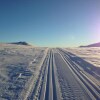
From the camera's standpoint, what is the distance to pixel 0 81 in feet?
48.4

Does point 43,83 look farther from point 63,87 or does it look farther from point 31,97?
point 31,97

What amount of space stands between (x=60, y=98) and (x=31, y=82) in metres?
4.32

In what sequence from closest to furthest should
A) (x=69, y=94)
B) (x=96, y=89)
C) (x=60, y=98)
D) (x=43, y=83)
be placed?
(x=60, y=98)
(x=69, y=94)
(x=96, y=89)
(x=43, y=83)

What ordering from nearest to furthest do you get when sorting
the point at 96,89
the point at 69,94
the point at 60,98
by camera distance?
1. the point at 60,98
2. the point at 69,94
3. the point at 96,89

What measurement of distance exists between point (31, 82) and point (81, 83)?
337 cm

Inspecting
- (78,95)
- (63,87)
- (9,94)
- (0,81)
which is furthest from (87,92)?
(0,81)

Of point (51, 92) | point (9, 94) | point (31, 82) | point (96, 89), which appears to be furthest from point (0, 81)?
point (96, 89)

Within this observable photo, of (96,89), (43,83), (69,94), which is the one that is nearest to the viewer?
(69,94)

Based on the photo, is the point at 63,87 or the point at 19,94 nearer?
the point at 19,94

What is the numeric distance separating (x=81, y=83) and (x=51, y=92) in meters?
3.40

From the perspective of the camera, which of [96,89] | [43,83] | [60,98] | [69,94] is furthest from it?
[43,83]

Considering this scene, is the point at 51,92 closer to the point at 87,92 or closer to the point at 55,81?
the point at 87,92

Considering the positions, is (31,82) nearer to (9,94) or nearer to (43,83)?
(43,83)

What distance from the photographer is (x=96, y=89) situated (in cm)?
1281
